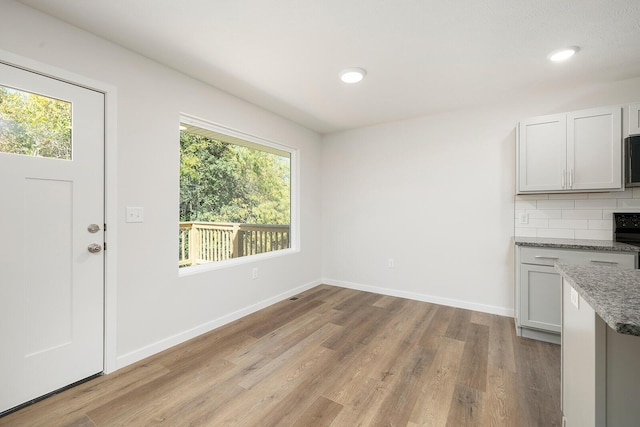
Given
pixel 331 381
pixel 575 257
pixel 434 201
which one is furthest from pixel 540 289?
pixel 331 381

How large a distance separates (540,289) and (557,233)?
29.5 inches

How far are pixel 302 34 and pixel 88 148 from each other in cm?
171

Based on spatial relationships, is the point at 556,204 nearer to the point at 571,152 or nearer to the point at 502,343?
the point at 571,152

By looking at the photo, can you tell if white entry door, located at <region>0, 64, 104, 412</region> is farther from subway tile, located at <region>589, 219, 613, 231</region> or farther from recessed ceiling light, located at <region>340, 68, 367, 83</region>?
subway tile, located at <region>589, 219, 613, 231</region>

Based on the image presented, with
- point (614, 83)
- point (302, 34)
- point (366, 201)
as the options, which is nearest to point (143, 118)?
point (302, 34)

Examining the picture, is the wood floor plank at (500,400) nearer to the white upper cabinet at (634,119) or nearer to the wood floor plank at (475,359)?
the wood floor plank at (475,359)

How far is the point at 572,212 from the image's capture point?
277 cm

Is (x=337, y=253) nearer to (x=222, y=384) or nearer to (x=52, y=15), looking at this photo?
(x=222, y=384)

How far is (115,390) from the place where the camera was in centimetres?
182

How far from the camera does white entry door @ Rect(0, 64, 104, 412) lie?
1.62 m

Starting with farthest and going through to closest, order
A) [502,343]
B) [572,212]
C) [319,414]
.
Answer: [572,212], [502,343], [319,414]

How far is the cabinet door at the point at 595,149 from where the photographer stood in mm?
2389

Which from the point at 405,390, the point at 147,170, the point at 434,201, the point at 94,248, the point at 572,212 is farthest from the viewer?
the point at 434,201

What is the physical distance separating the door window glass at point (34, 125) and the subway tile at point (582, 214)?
4.34m
